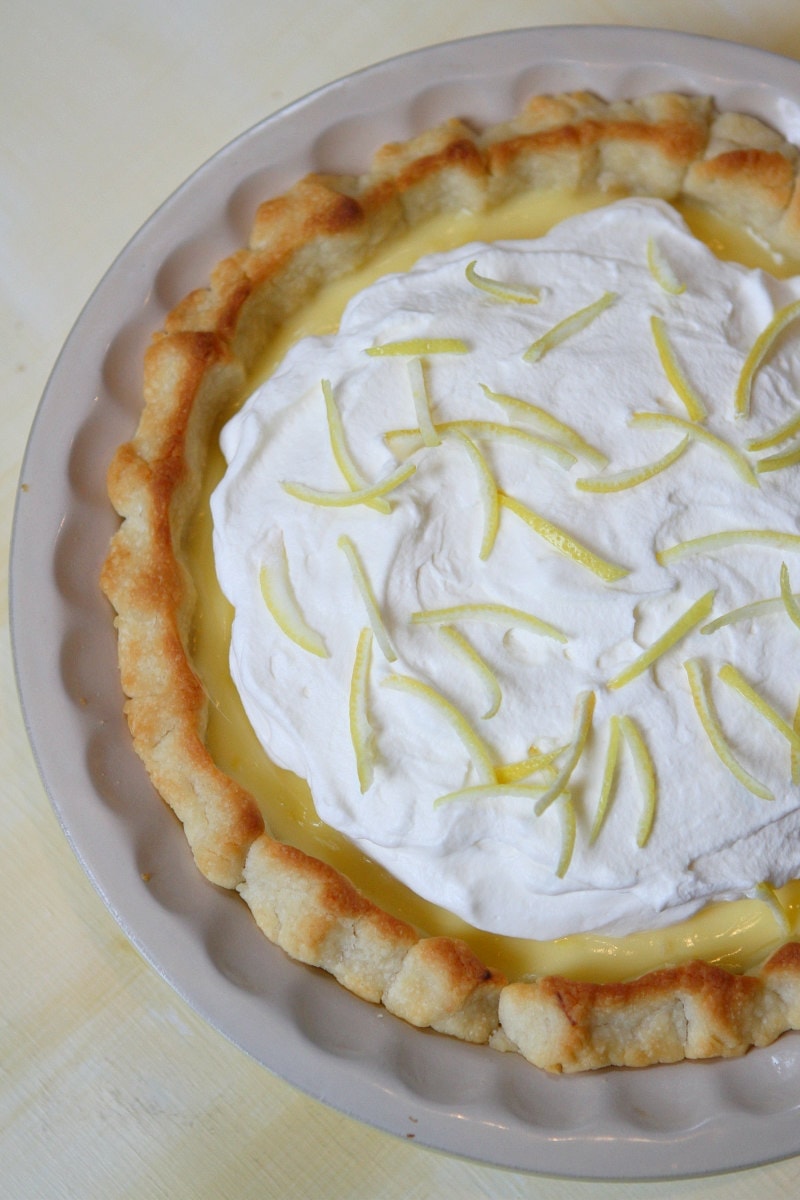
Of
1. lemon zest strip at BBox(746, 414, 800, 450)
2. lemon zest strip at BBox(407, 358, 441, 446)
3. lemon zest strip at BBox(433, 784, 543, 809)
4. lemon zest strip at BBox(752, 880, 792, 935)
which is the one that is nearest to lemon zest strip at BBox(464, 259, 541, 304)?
lemon zest strip at BBox(407, 358, 441, 446)

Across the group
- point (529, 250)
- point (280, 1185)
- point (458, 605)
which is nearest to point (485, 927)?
point (458, 605)

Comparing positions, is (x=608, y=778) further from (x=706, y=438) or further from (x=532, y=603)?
(x=706, y=438)

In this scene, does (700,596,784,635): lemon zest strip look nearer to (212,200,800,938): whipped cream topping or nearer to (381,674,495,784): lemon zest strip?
(212,200,800,938): whipped cream topping

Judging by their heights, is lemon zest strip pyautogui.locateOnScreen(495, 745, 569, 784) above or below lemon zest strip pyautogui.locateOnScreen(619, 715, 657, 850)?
above

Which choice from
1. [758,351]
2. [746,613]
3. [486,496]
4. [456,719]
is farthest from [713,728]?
[758,351]

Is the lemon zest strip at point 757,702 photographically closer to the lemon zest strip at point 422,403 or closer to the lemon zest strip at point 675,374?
the lemon zest strip at point 675,374

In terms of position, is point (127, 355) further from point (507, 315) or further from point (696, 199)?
point (696, 199)

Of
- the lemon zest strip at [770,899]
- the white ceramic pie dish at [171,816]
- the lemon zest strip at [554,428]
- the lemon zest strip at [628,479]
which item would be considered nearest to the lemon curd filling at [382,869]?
the lemon zest strip at [770,899]
